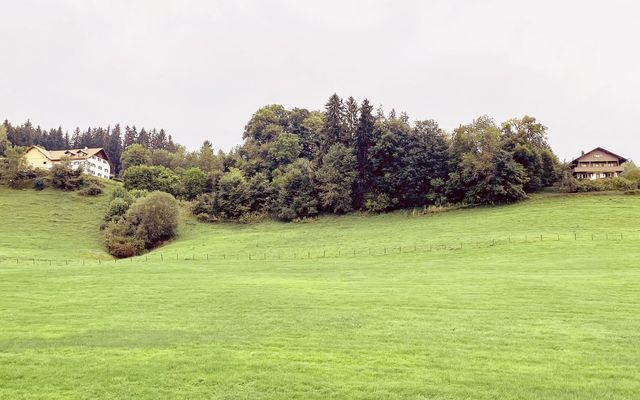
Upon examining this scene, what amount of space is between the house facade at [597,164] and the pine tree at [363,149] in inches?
1521

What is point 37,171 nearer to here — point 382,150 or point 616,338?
point 382,150

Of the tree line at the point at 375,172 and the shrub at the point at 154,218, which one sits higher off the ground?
the tree line at the point at 375,172

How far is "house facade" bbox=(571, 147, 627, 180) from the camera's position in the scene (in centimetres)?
9038

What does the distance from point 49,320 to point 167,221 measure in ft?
173

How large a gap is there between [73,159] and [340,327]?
122 meters

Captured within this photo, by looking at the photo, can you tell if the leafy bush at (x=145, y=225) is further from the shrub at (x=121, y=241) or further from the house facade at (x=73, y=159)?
the house facade at (x=73, y=159)

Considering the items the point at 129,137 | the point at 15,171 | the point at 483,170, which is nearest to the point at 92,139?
the point at 129,137

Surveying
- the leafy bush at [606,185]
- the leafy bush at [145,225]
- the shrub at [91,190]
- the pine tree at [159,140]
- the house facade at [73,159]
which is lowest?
the leafy bush at [145,225]

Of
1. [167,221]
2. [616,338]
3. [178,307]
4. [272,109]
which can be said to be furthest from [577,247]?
[272,109]

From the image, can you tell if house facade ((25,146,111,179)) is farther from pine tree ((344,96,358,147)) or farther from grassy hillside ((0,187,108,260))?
pine tree ((344,96,358,147))

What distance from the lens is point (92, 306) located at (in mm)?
22625

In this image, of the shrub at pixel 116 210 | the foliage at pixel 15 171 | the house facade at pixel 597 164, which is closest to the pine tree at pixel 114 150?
the foliage at pixel 15 171

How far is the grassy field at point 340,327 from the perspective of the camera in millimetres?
12188

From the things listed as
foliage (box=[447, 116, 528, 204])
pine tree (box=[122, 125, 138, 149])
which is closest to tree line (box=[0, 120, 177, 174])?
pine tree (box=[122, 125, 138, 149])
